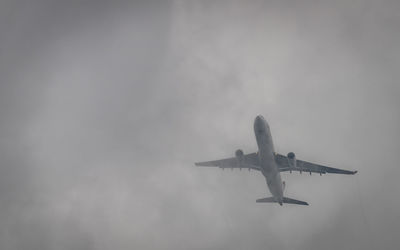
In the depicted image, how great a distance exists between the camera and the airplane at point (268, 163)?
88.3 meters

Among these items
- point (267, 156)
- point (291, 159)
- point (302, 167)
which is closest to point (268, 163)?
point (267, 156)

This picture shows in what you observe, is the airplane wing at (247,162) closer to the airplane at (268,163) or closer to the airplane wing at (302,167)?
the airplane at (268,163)

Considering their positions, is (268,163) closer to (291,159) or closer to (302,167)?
(291,159)

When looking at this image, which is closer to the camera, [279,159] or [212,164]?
[279,159]

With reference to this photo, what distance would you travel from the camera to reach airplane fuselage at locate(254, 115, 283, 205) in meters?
86.8

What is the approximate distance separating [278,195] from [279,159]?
9494 millimetres

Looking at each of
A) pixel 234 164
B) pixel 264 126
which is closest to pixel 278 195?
pixel 234 164

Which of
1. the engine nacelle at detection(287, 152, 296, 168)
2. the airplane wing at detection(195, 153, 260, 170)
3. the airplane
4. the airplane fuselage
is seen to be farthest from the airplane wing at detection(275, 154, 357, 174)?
the airplane wing at detection(195, 153, 260, 170)

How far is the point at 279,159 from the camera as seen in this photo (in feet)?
320

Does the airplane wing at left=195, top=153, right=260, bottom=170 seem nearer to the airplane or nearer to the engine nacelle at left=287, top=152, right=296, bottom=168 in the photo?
the airplane

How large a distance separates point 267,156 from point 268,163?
2.60 metres

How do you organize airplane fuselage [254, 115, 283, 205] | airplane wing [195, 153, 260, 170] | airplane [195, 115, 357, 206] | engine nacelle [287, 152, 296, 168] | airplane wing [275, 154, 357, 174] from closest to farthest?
airplane fuselage [254, 115, 283, 205] → airplane [195, 115, 357, 206] → engine nacelle [287, 152, 296, 168] → airplane wing [275, 154, 357, 174] → airplane wing [195, 153, 260, 170]

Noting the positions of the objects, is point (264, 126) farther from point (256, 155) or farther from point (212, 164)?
point (212, 164)

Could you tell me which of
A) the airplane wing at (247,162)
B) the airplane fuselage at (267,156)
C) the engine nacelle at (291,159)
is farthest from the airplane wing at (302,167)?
the airplane wing at (247,162)
